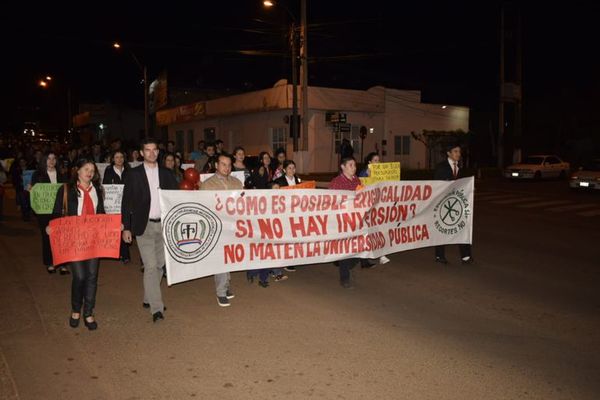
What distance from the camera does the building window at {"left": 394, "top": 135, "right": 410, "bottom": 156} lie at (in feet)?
125

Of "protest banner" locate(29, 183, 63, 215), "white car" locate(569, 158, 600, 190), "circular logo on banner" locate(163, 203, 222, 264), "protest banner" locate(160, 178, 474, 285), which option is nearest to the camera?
"circular logo on banner" locate(163, 203, 222, 264)

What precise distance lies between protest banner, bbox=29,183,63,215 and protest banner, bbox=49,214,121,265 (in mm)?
3141

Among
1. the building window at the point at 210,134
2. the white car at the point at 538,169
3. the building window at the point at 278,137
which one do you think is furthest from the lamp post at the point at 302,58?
the building window at the point at 210,134

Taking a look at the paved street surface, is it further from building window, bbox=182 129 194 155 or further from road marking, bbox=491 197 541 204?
building window, bbox=182 129 194 155

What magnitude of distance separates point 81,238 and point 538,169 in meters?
28.0

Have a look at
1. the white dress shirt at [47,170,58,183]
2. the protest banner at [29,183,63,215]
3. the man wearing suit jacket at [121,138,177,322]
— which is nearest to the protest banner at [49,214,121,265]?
the man wearing suit jacket at [121,138,177,322]

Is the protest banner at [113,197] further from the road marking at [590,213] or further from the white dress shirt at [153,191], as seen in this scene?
the road marking at [590,213]

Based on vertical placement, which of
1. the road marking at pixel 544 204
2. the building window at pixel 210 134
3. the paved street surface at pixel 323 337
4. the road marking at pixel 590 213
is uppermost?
the building window at pixel 210 134

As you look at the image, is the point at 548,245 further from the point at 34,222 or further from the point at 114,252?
the point at 34,222

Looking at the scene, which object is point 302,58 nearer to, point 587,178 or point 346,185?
point 587,178

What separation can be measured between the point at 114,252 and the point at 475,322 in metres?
3.80

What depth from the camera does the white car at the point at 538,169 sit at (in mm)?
29391

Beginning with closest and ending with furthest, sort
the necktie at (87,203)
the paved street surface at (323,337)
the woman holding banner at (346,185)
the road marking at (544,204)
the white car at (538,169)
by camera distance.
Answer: the paved street surface at (323,337)
the necktie at (87,203)
the woman holding banner at (346,185)
the road marking at (544,204)
the white car at (538,169)

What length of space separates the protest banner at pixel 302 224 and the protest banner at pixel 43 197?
345 cm
